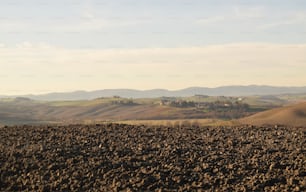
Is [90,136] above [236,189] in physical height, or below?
above

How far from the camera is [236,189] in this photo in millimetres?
17297

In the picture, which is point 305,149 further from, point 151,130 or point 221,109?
point 221,109

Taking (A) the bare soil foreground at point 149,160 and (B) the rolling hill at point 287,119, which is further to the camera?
(B) the rolling hill at point 287,119

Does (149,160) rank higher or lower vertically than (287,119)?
lower

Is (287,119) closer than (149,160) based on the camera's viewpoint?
No

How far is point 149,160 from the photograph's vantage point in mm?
20688

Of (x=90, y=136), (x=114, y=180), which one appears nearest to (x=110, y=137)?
(x=90, y=136)

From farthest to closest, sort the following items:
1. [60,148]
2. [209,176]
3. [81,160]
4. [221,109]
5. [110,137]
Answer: [221,109]
[110,137]
[60,148]
[81,160]
[209,176]

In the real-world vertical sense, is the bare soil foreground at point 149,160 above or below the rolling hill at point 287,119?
below

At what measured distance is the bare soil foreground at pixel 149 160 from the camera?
18.0 metres

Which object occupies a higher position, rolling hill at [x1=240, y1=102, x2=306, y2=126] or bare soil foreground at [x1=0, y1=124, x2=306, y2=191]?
rolling hill at [x1=240, y1=102, x2=306, y2=126]

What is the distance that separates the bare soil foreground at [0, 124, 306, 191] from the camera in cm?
1795

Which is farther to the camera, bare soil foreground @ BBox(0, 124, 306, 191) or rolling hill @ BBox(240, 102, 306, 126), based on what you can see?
rolling hill @ BBox(240, 102, 306, 126)

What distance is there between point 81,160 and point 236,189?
6.83 m
